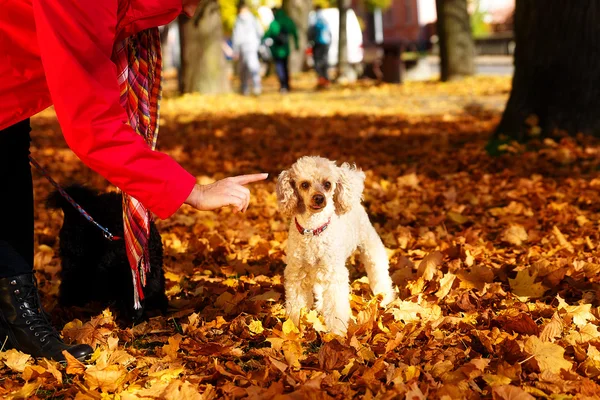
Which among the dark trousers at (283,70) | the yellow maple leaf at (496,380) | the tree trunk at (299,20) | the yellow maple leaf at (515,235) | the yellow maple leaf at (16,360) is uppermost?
the tree trunk at (299,20)

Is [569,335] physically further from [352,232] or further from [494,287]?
[352,232]

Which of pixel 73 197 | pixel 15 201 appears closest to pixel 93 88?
pixel 15 201

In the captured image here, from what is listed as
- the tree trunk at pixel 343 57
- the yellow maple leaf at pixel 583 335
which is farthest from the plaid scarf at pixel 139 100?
the tree trunk at pixel 343 57

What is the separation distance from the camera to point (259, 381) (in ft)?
10.2

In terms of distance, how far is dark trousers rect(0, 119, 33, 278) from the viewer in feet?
10.9

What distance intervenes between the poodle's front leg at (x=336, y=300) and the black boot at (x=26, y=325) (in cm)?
122

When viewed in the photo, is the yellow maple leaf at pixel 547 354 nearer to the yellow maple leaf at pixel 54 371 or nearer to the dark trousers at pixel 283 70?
the yellow maple leaf at pixel 54 371

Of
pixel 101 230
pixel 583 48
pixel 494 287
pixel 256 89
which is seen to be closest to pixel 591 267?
pixel 494 287

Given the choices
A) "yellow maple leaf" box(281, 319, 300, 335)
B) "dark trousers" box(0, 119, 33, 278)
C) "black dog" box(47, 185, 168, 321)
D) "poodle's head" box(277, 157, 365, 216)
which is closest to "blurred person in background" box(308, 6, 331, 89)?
"black dog" box(47, 185, 168, 321)

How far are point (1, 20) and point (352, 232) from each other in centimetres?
215

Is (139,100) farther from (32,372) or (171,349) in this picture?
(32,372)

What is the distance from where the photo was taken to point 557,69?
813 centimetres

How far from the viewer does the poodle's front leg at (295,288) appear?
387 centimetres

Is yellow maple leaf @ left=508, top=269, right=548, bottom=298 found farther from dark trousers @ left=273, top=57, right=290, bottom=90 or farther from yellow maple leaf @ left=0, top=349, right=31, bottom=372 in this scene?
dark trousers @ left=273, top=57, right=290, bottom=90
